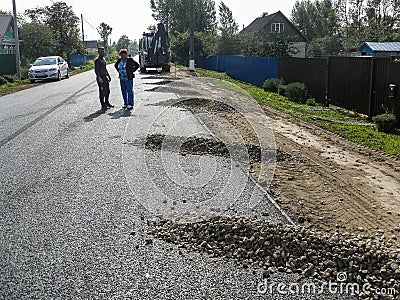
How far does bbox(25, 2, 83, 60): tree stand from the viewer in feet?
202

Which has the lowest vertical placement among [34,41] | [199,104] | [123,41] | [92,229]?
[92,229]

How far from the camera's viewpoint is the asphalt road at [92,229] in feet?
13.4

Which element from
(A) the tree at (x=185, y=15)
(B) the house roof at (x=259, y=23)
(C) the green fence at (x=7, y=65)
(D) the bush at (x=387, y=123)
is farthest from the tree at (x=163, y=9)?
(D) the bush at (x=387, y=123)

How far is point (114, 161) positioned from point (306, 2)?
91.4 metres

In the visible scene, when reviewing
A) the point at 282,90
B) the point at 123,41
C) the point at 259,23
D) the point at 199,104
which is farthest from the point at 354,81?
the point at 123,41

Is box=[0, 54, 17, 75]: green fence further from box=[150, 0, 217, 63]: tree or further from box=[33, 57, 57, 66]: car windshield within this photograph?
box=[150, 0, 217, 63]: tree

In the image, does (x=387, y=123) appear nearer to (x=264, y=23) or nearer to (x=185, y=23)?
(x=264, y=23)

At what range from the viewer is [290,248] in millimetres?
4648

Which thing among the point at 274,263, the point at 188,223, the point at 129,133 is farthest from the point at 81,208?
the point at 129,133

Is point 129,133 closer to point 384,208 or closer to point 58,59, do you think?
point 384,208

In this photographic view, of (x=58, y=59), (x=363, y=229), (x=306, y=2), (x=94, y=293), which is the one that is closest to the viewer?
(x=94, y=293)

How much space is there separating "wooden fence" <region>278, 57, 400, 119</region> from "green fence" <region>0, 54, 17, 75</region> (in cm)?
2569

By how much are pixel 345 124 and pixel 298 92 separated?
22.2 ft

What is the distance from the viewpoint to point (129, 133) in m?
11.1
